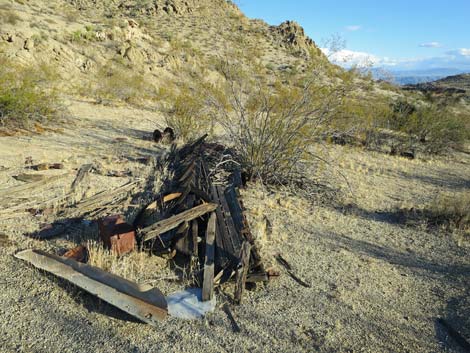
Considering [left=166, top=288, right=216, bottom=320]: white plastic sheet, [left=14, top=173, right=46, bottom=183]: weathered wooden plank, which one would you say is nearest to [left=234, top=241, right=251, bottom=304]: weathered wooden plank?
[left=166, top=288, right=216, bottom=320]: white plastic sheet

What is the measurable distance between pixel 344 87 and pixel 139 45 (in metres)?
24.8

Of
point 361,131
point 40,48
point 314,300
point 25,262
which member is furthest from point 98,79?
point 314,300

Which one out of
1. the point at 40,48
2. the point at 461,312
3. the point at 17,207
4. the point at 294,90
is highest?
the point at 40,48

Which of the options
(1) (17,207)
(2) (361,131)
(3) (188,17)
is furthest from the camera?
(3) (188,17)

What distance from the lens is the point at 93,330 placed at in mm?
3170

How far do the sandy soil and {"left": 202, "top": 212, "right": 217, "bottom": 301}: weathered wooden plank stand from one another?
0.61 ft

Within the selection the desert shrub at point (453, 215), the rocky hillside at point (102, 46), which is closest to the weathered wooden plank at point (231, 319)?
the desert shrub at point (453, 215)

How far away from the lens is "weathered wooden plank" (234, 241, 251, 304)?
378 centimetres

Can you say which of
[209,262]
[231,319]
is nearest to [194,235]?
[209,262]

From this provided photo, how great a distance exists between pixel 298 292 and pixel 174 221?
1.72 meters

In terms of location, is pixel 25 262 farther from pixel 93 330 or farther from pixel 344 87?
pixel 344 87

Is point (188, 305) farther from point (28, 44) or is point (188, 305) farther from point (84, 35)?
point (84, 35)

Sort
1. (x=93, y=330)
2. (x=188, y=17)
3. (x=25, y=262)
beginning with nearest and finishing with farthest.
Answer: (x=93, y=330), (x=25, y=262), (x=188, y=17)

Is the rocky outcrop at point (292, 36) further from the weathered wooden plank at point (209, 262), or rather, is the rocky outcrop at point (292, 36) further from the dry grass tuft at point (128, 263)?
the dry grass tuft at point (128, 263)
